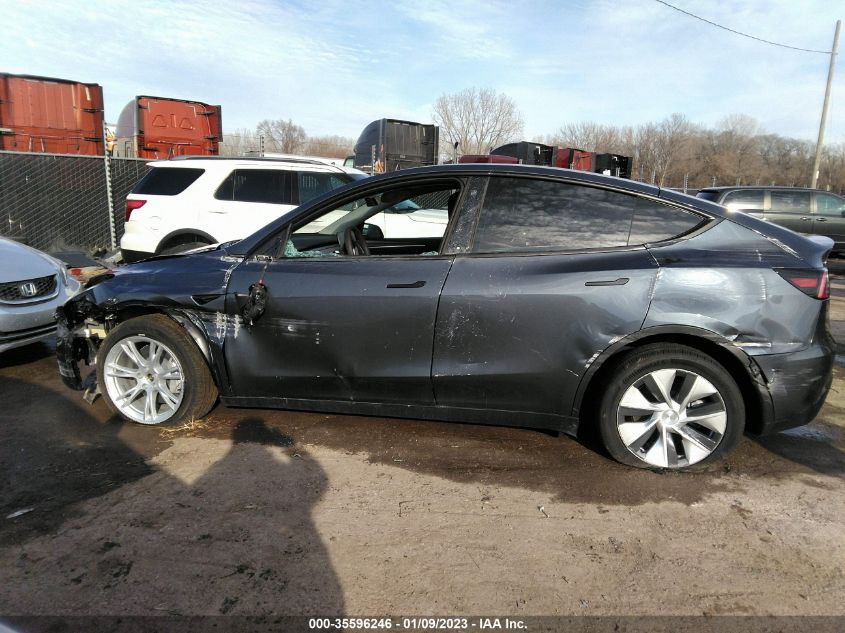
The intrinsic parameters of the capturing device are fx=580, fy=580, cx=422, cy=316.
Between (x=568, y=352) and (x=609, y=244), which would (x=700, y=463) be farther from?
(x=609, y=244)

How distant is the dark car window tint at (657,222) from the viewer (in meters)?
3.14

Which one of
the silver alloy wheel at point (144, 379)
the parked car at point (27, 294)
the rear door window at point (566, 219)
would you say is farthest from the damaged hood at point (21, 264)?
the rear door window at point (566, 219)

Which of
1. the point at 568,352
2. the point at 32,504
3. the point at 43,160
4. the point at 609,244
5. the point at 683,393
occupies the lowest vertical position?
the point at 32,504

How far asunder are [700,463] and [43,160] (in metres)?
11.4

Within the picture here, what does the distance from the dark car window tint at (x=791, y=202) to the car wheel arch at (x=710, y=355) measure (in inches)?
469

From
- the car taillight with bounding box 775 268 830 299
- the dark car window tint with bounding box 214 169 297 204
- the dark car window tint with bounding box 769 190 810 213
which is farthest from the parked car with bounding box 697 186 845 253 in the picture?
the car taillight with bounding box 775 268 830 299

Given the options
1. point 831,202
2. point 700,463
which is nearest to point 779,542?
point 700,463

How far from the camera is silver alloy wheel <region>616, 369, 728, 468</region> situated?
122 inches

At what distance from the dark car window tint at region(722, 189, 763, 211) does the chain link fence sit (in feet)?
40.7

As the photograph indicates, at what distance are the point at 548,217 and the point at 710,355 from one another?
115 centimetres

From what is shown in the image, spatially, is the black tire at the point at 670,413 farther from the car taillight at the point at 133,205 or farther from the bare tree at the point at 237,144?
the bare tree at the point at 237,144

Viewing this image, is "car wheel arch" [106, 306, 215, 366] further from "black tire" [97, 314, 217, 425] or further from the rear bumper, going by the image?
the rear bumper

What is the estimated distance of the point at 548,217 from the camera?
3.24 metres

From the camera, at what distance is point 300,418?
400 centimetres
